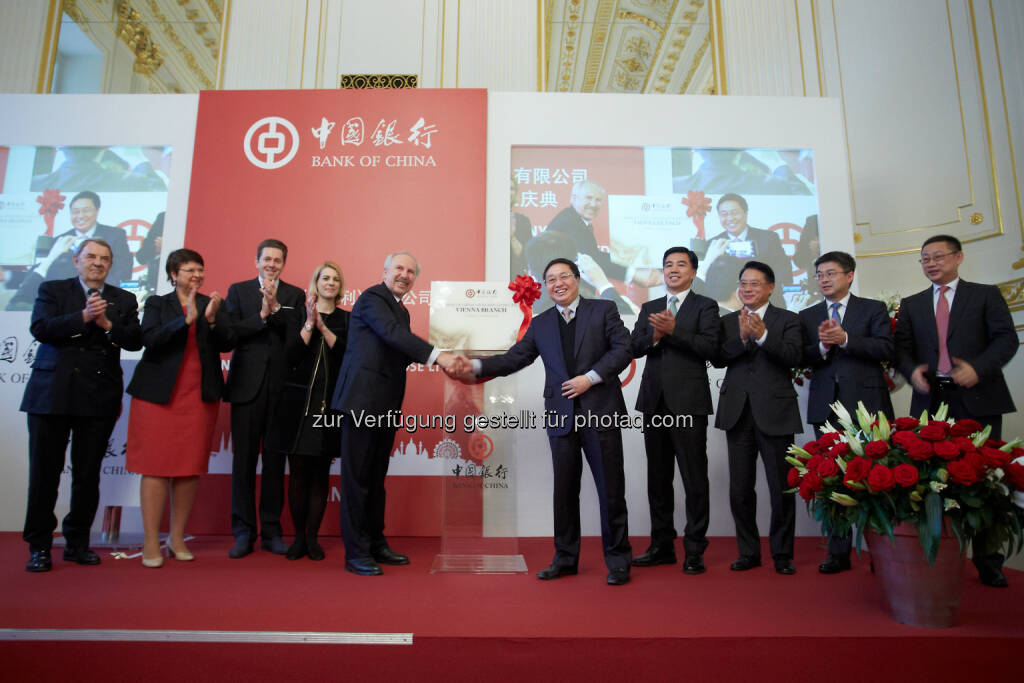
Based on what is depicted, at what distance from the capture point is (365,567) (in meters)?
3.26

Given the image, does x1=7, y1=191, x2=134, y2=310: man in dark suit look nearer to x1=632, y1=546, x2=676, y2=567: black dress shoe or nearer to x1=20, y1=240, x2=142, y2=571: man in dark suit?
x1=20, y1=240, x2=142, y2=571: man in dark suit

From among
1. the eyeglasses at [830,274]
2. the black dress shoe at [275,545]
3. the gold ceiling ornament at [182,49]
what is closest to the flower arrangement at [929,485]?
the eyeglasses at [830,274]

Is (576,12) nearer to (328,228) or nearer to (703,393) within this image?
(328,228)

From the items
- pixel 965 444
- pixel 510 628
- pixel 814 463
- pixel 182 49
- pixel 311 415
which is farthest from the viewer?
pixel 182 49

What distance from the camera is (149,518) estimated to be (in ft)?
11.3

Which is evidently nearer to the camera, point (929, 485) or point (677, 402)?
point (929, 485)

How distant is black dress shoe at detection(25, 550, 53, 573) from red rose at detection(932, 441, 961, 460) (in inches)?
162

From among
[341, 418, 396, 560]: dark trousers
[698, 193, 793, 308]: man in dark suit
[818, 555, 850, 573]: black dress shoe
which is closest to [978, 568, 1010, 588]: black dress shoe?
[818, 555, 850, 573]: black dress shoe

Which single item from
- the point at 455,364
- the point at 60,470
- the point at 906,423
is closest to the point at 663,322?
the point at 455,364

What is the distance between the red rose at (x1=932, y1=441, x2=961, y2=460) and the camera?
2.42m

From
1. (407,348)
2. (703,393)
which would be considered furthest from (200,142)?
(703,393)

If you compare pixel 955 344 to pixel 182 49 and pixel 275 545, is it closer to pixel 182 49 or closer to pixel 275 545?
pixel 275 545

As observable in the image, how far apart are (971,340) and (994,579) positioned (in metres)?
1.27

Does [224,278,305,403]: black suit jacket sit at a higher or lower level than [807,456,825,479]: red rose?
higher
